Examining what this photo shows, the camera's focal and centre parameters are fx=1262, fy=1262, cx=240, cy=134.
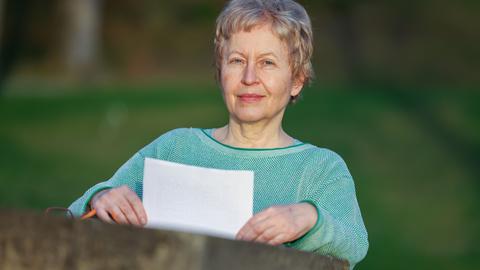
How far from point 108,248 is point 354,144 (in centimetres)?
1401

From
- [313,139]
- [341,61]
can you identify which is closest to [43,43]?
[341,61]

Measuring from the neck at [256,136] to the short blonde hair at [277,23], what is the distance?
0.20 m

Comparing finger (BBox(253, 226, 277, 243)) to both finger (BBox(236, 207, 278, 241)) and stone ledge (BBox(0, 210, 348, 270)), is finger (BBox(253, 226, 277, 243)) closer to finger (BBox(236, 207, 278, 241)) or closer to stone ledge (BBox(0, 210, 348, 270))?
finger (BBox(236, 207, 278, 241))

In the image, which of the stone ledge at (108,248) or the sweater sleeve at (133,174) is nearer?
the stone ledge at (108,248)

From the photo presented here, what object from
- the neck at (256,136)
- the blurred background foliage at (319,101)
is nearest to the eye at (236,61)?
the neck at (256,136)

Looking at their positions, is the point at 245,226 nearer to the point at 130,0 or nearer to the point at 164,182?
the point at 164,182

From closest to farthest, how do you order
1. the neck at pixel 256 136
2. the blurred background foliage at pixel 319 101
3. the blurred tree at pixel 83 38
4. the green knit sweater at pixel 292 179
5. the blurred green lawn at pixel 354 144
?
the green knit sweater at pixel 292 179
the neck at pixel 256 136
the blurred green lawn at pixel 354 144
the blurred background foliage at pixel 319 101
the blurred tree at pixel 83 38

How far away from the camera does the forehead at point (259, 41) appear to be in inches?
159

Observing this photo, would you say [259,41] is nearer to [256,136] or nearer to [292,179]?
[256,136]

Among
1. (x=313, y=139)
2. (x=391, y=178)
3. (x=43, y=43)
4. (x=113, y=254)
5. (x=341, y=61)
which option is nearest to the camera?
(x=113, y=254)

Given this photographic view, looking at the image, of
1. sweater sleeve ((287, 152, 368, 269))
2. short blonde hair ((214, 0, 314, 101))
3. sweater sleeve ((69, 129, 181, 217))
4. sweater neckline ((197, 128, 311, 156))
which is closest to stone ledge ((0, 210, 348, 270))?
sweater sleeve ((287, 152, 368, 269))

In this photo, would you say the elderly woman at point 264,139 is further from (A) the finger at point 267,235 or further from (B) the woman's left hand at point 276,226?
(A) the finger at point 267,235

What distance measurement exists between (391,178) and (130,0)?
528 inches

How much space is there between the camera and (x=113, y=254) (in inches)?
114
